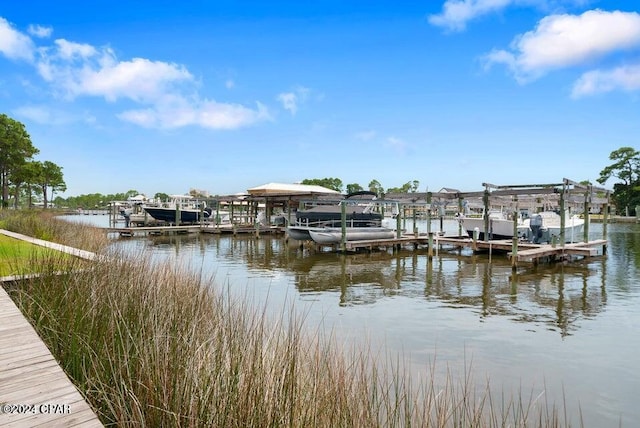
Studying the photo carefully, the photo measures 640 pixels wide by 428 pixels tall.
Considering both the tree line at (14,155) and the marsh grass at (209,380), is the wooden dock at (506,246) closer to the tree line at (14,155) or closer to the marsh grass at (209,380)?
the marsh grass at (209,380)

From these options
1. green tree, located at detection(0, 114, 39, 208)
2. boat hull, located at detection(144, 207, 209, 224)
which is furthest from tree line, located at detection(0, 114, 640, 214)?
A: boat hull, located at detection(144, 207, 209, 224)

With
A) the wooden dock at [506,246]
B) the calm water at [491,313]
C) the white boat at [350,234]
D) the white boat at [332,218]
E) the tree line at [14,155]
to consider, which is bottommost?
the calm water at [491,313]

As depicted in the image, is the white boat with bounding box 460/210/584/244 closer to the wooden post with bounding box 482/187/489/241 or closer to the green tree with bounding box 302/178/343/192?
the wooden post with bounding box 482/187/489/241

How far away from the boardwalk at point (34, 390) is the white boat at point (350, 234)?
16.0m

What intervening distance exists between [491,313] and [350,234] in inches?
468

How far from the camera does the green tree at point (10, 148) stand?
3775 cm

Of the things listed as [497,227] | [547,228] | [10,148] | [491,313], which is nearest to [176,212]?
[10,148]

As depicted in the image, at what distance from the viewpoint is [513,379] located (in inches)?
215

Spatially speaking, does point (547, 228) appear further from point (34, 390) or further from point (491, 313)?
point (34, 390)

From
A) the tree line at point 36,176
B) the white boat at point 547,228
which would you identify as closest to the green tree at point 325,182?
the tree line at point 36,176

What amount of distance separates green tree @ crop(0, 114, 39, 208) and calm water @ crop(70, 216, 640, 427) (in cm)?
3208

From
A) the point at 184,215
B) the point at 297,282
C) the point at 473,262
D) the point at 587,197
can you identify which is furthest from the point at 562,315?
the point at 184,215

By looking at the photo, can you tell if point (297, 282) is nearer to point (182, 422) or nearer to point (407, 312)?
point (407, 312)

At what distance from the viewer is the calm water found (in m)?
5.42
